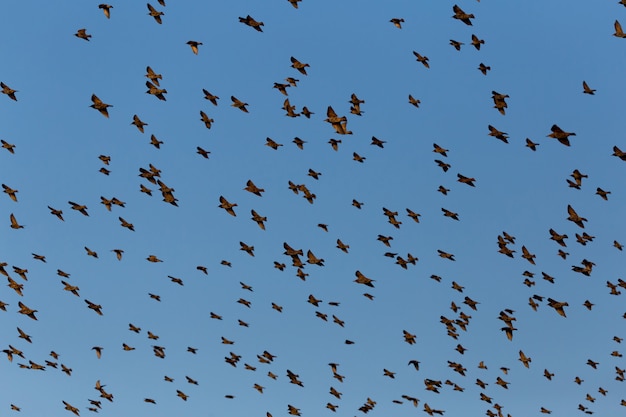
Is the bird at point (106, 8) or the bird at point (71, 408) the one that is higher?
the bird at point (106, 8)

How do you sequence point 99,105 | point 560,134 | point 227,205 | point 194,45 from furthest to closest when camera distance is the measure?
point 227,205 → point 194,45 → point 99,105 → point 560,134

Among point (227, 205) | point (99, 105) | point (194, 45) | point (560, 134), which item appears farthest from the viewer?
point (227, 205)

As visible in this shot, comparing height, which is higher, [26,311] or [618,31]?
[618,31]

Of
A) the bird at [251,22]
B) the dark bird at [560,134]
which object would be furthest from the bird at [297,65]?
the dark bird at [560,134]

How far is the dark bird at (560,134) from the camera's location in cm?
6191

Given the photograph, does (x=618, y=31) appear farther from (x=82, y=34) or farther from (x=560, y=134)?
(x=82, y=34)

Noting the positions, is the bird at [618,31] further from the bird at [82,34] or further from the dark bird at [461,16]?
the bird at [82,34]

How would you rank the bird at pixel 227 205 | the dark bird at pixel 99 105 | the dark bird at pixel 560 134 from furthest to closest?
the bird at pixel 227 205
the dark bird at pixel 99 105
the dark bird at pixel 560 134

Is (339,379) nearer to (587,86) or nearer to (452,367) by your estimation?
(452,367)

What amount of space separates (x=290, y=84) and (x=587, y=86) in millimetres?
19573

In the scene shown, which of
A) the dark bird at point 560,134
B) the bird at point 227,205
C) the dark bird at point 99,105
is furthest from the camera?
the bird at point 227,205

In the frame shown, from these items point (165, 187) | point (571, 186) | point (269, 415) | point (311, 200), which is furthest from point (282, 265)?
point (571, 186)

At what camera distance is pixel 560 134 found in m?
62.1

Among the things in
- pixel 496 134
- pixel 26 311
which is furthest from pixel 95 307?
pixel 496 134
